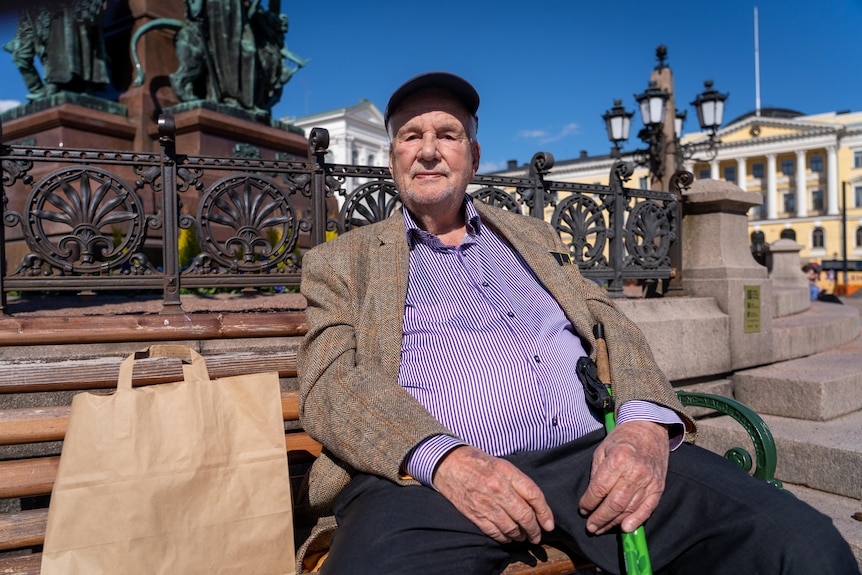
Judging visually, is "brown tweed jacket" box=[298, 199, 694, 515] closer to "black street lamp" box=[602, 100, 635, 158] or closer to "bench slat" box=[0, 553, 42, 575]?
"bench slat" box=[0, 553, 42, 575]

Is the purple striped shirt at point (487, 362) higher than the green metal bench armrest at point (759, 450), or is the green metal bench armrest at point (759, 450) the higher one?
the purple striped shirt at point (487, 362)

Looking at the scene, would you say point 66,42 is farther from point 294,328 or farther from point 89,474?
point 89,474

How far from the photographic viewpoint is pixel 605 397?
6.89 feet

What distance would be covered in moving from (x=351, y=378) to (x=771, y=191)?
3084 inches

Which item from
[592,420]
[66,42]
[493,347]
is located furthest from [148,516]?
[66,42]

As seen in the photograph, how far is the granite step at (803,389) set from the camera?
410 centimetres

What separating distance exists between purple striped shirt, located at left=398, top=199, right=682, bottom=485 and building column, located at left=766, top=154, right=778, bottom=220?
76886 mm

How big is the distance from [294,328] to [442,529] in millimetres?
1518

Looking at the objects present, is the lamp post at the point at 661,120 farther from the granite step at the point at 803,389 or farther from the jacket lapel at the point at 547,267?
the jacket lapel at the point at 547,267

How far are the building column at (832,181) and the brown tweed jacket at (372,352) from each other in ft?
247

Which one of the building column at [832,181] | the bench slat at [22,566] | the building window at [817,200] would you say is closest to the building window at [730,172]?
the building window at [817,200]

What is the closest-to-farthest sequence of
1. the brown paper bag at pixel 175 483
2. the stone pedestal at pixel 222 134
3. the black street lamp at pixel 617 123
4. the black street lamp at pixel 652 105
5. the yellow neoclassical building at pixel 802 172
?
the brown paper bag at pixel 175 483 < the stone pedestal at pixel 222 134 < the black street lamp at pixel 652 105 < the black street lamp at pixel 617 123 < the yellow neoclassical building at pixel 802 172

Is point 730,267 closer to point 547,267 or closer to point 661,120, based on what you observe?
point 547,267

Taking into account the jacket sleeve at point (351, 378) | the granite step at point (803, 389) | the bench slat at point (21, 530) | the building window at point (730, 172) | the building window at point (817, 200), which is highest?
the building window at point (730, 172)
